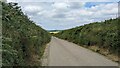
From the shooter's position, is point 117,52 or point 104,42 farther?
point 104,42

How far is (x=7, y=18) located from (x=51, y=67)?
3585mm

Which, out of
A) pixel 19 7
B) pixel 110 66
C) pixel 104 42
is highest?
pixel 19 7

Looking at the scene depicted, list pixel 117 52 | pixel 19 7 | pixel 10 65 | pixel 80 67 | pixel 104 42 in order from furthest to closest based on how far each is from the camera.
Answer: pixel 104 42, pixel 19 7, pixel 117 52, pixel 80 67, pixel 10 65

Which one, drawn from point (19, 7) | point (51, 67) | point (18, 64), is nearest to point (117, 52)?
point (51, 67)

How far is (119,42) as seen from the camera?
74.1ft

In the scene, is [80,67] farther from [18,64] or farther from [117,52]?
[117,52]

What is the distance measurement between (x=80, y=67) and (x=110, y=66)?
181 centimetres

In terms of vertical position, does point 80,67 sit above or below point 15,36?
below

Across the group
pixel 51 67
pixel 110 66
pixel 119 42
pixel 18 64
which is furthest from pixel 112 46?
pixel 18 64

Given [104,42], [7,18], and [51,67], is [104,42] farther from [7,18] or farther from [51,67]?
[7,18]

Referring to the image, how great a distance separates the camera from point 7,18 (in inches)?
622

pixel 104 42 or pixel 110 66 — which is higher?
pixel 110 66

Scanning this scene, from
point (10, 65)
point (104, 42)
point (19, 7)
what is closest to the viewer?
point (10, 65)

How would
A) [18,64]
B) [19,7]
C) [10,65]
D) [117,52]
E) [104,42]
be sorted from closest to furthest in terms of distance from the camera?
[10,65], [18,64], [117,52], [19,7], [104,42]
